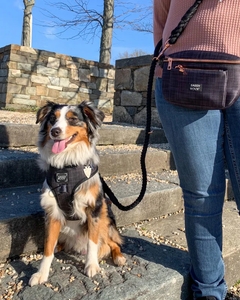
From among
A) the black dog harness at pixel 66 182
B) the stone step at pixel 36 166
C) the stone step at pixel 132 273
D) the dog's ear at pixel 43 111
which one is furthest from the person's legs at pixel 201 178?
the stone step at pixel 36 166

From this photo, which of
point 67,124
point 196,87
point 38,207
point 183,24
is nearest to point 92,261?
point 38,207

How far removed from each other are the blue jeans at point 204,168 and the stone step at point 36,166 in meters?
1.90

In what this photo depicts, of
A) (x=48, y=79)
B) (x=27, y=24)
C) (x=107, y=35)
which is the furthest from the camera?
(x=27, y=24)

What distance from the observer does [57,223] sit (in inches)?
80.5

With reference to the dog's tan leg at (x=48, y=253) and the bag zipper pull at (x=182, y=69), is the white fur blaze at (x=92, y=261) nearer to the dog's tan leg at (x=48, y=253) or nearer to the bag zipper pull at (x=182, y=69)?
the dog's tan leg at (x=48, y=253)

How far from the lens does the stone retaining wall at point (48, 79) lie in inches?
355

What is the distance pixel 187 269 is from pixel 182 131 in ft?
3.69

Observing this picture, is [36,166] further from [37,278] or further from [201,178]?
[201,178]

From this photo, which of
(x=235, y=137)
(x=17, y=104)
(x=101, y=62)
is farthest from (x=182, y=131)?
(x=101, y=62)

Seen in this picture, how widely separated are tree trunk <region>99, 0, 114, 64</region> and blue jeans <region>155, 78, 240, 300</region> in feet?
32.9

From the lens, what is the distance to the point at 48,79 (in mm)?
9625

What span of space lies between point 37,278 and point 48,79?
8.56 metres

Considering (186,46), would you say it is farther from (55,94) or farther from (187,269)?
(55,94)

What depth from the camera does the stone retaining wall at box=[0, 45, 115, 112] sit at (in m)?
9.01
